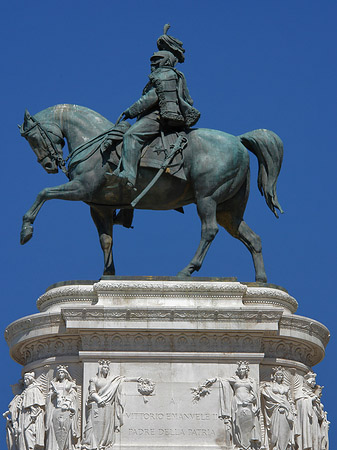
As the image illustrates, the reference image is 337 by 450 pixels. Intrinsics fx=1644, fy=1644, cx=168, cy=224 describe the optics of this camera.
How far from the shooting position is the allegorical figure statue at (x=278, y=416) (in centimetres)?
3431

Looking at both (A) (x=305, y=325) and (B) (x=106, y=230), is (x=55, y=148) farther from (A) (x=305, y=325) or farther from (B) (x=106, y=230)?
(A) (x=305, y=325)

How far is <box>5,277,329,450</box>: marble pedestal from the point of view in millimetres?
34188

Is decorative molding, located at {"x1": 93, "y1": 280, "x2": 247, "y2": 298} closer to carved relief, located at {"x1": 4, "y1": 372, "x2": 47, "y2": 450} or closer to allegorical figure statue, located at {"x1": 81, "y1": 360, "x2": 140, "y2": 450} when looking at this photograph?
allegorical figure statue, located at {"x1": 81, "y1": 360, "x2": 140, "y2": 450}

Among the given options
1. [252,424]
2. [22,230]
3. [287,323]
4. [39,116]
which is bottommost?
[252,424]

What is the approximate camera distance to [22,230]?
119 ft

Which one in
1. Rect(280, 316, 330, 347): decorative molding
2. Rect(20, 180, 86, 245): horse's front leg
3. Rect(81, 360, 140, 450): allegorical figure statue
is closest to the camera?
Rect(81, 360, 140, 450): allegorical figure statue

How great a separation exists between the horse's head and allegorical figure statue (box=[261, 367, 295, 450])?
7.28 m

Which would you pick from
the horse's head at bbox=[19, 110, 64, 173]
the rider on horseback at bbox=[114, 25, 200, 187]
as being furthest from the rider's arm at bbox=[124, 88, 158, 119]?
the horse's head at bbox=[19, 110, 64, 173]

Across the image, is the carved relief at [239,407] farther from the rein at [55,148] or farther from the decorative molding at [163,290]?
the rein at [55,148]

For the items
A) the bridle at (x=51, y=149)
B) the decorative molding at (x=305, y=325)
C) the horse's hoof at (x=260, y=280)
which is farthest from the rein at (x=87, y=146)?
the decorative molding at (x=305, y=325)

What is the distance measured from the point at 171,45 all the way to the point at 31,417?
9426mm

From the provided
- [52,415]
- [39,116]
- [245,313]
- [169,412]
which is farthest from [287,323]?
[39,116]

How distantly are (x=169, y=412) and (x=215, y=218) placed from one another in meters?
4.78

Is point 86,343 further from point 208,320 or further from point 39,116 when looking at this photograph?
point 39,116
